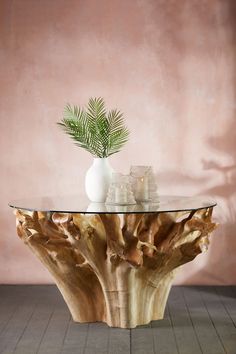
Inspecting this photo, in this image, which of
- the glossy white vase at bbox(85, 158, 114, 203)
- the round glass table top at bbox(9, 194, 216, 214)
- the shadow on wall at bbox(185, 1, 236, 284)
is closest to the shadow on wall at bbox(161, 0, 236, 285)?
the shadow on wall at bbox(185, 1, 236, 284)

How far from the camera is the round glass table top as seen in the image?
385 centimetres

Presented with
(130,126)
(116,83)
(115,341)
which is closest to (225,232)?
(130,126)

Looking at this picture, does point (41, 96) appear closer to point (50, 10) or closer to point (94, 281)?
point (50, 10)

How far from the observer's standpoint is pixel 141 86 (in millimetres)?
5391

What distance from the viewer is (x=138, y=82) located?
212 inches

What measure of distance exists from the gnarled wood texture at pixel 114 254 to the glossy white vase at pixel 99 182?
0.34m

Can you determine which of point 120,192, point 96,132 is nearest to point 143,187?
point 120,192

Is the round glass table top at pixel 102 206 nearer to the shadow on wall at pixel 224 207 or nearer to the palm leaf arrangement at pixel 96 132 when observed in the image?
the palm leaf arrangement at pixel 96 132

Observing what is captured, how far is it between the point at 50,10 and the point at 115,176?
71.2 inches

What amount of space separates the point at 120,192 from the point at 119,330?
826mm

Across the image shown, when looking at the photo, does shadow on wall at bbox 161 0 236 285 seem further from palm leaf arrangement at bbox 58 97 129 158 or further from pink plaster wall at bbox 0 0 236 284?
palm leaf arrangement at bbox 58 97 129 158

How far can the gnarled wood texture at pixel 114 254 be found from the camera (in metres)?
3.92

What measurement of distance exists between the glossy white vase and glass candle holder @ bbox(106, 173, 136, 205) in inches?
4.9

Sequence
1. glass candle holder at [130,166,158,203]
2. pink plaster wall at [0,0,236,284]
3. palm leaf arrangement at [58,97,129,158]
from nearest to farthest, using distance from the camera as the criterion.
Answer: glass candle holder at [130,166,158,203]
palm leaf arrangement at [58,97,129,158]
pink plaster wall at [0,0,236,284]
